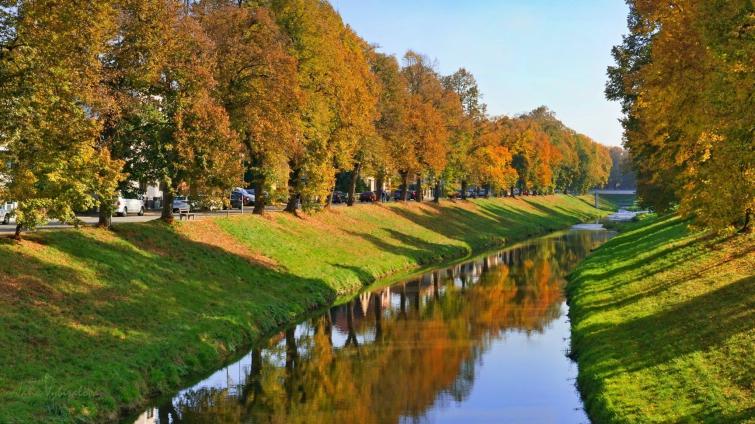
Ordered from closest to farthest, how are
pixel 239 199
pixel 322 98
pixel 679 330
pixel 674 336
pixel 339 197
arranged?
1. pixel 674 336
2. pixel 679 330
3. pixel 322 98
4. pixel 239 199
5. pixel 339 197

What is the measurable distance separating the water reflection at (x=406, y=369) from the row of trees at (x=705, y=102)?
25.5ft

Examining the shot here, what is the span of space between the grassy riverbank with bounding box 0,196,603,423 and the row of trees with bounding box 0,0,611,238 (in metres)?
2.17

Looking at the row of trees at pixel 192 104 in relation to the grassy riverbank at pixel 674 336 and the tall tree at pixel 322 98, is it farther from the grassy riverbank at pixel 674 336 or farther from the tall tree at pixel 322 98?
the grassy riverbank at pixel 674 336

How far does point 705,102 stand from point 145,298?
72.5ft

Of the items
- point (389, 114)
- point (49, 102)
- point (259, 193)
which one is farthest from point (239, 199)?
point (49, 102)

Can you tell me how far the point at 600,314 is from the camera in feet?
106

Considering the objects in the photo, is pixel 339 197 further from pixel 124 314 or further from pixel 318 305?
pixel 124 314

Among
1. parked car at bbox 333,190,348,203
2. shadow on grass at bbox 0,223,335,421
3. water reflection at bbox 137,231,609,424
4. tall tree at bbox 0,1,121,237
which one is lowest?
water reflection at bbox 137,231,609,424

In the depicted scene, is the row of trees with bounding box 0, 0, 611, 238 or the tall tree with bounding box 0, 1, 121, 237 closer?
the tall tree with bounding box 0, 1, 121, 237

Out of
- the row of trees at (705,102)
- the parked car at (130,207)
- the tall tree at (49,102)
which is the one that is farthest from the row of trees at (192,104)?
the row of trees at (705,102)

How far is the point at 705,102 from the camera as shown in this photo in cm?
2391

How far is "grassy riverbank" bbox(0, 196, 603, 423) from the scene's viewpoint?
2227cm

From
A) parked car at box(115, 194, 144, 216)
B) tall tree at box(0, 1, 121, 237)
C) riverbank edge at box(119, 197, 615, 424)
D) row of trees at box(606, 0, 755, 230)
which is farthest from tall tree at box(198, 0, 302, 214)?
row of trees at box(606, 0, 755, 230)

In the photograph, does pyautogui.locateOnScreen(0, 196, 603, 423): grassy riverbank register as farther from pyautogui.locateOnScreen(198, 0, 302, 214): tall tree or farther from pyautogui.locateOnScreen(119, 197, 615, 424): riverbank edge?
pyautogui.locateOnScreen(198, 0, 302, 214): tall tree
